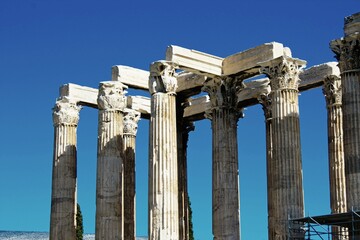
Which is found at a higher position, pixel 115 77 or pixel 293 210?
pixel 115 77

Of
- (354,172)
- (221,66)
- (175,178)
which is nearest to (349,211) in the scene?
(354,172)

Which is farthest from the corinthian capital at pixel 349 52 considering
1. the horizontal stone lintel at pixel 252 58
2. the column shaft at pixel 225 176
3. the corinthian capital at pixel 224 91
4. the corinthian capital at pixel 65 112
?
the corinthian capital at pixel 65 112

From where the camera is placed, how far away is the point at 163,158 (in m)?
54.2

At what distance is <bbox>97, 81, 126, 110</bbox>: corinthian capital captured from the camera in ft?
193

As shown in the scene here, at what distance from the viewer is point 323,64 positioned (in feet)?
198

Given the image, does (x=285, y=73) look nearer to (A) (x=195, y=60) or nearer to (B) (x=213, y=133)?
(A) (x=195, y=60)

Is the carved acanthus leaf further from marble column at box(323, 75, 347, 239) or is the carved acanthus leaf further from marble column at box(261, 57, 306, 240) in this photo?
marble column at box(261, 57, 306, 240)

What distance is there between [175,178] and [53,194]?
10688 mm

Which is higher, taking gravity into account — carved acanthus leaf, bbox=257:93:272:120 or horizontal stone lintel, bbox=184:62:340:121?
horizontal stone lintel, bbox=184:62:340:121

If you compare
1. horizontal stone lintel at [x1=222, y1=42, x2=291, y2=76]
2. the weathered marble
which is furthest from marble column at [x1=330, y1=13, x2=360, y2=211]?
the weathered marble

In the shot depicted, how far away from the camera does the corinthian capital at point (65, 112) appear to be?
2447 inches

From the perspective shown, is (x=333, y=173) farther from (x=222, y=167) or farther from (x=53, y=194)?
(x=53, y=194)

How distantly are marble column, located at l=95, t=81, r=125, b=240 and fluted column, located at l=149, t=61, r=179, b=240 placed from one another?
3894mm

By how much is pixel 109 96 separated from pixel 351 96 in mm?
16269
